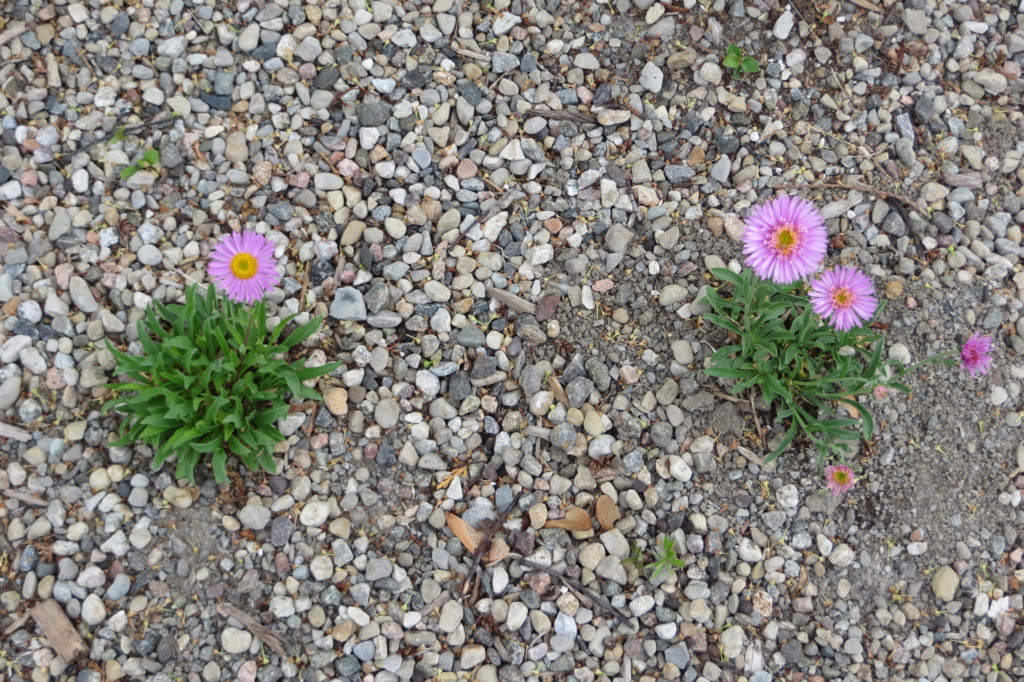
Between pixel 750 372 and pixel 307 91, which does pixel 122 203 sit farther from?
pixel 750 372

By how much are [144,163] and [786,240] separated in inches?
99.1

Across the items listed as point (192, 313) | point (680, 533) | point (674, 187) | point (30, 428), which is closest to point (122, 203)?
Result: point (192, 313)

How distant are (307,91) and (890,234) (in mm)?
2543

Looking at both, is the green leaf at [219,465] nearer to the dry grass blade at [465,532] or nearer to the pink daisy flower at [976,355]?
the dry grass blade at [465,532]

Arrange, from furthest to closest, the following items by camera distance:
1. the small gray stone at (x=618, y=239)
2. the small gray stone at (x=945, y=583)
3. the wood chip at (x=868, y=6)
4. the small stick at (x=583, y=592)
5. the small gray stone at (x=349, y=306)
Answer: the wood chip at (x=868, y=6)
the small gray stone at (x=618, y=239)
the small gray stone at (x=349, y=306)
the small gray stone at (x=945, y=583)
the small stick at (x=583, y=592)

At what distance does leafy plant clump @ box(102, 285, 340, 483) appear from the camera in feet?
9.05

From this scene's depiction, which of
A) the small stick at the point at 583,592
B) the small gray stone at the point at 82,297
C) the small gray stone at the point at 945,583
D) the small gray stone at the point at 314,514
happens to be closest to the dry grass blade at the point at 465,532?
the small stick at the point at 583,592

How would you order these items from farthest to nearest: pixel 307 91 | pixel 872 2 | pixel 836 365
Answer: pixel 872 2 < pixel 307 91 < pixel 836 365

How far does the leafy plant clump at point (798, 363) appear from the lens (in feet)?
9.61

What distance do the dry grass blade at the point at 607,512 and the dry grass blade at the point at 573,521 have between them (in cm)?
5

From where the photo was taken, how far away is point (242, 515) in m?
2.89

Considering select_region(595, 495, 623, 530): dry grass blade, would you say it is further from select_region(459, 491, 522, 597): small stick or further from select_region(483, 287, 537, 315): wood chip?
select_region(483, 287, 537, 315): wood chip

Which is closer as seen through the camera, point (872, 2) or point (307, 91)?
point (307, 91)

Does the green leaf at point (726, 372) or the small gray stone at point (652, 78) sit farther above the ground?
the small gray stone at point (652, 78)
